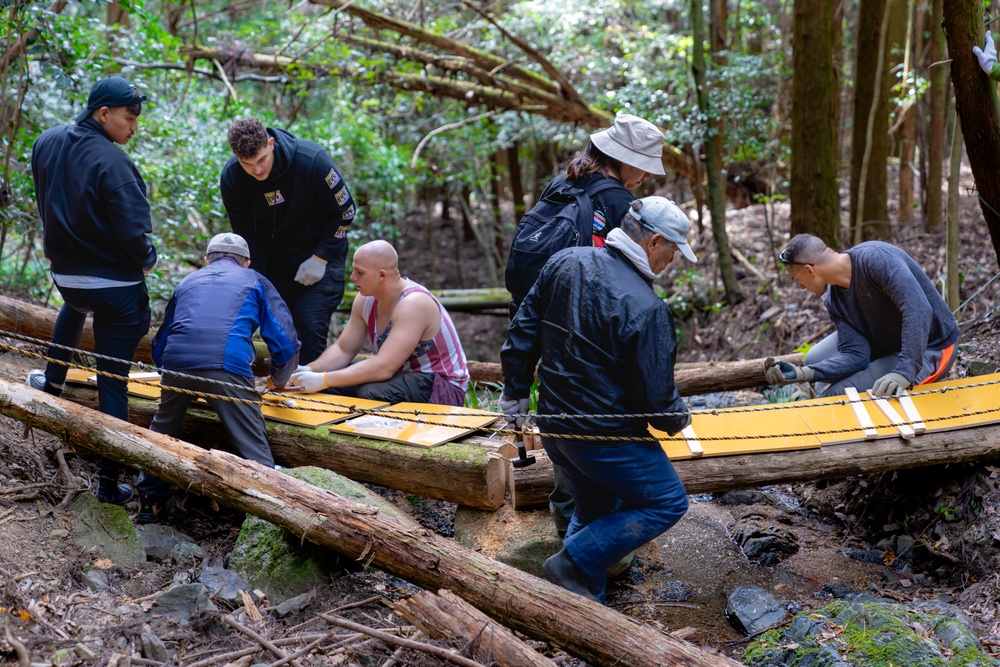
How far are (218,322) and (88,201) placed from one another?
926 mm

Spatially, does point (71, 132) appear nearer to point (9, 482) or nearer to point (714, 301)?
point (9, 482)

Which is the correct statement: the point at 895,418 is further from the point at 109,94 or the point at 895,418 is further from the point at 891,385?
the point at 109,94

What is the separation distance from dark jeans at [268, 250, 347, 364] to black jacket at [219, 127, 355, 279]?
0.05 meters

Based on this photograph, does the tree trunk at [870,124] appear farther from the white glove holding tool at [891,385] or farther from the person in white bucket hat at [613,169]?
the person in white bucket hat at [613,169]

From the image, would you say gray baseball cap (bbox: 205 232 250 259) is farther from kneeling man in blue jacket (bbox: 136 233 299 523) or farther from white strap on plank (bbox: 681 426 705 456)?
white strap on plank (bbox: 681 426 705 456)

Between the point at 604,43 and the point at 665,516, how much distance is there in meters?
9.90

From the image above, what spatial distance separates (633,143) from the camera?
155 inches

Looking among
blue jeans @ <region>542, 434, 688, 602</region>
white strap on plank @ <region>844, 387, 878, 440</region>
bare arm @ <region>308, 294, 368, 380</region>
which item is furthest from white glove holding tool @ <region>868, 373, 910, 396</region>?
bare arm @ <region>308, 294, 368, 380</region>

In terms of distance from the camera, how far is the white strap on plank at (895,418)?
4.18 m

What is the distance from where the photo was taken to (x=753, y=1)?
40.6 feet

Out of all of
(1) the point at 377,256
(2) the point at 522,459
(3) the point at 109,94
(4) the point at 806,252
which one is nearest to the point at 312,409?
(1) the point at 377,256

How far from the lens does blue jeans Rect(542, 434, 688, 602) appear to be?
130 inches

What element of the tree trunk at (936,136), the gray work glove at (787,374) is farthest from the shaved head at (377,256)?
the tree trunk at (936,136)

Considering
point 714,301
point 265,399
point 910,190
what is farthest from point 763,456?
point 910,190
